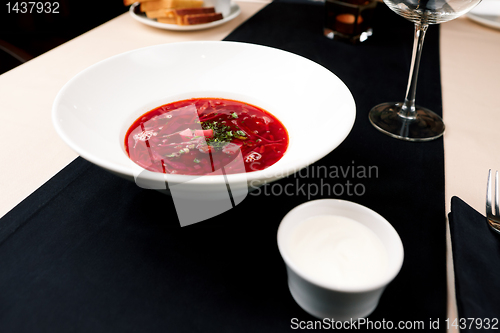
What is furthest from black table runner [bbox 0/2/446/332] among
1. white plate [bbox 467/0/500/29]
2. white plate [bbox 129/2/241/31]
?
white plate [bbox 467/0/500/29]

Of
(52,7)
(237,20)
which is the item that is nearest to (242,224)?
(237,20)

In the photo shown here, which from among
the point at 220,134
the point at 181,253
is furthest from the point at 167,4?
the point at 181,253

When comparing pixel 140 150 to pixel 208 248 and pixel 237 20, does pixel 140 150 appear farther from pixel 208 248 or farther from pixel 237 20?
pixel 237 20

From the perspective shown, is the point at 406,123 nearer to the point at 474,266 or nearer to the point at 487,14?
the point at 474,266

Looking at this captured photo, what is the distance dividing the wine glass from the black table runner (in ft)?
0.22

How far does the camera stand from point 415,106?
4.28 feet

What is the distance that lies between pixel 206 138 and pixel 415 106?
0.78 meters

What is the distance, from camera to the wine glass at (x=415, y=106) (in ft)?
3.32

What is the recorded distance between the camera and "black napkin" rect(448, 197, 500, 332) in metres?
0.63

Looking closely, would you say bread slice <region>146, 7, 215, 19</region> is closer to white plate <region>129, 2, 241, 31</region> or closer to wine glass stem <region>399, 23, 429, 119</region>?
white plate <region>129, 2, 241, 31</region>

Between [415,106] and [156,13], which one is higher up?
[156,13]

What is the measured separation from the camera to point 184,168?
842mm

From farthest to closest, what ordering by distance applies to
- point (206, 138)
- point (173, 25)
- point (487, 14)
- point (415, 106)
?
point (487, 14)
point (173, 25)
point (415, 106)
point (206, 138)

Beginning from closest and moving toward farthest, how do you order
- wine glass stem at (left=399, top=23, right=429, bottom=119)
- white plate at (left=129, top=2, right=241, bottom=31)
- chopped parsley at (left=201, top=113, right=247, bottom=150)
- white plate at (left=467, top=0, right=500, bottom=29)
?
1. chopped parsley at (left=201, top=113, right=247, bottom=150)
2. wine glass stem at (left=399, top=23, right=429, bottom=119)
3. white plate at (left=129, top=2, right=241, bottom=31)
4. white plate at (left=467, top=0, right=500, bottom=29)
